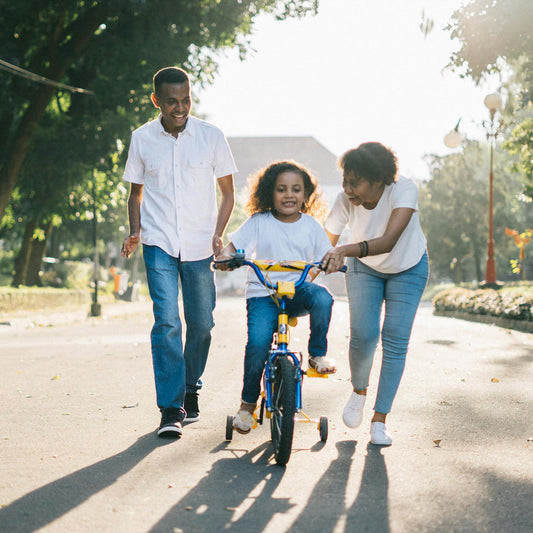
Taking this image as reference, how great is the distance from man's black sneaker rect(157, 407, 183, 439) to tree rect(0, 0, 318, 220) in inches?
543

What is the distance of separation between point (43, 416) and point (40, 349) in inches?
239

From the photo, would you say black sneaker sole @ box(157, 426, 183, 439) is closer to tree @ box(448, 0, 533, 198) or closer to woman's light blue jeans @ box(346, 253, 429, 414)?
woman's light blue jeans @ box(346, 253, 429, 414)

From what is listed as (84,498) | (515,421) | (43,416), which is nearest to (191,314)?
(43,416)

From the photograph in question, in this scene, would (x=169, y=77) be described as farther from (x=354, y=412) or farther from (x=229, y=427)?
(x=354, y=412)

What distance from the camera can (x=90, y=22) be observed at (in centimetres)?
1823

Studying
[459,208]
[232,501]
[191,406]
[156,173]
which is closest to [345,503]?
[232,501]

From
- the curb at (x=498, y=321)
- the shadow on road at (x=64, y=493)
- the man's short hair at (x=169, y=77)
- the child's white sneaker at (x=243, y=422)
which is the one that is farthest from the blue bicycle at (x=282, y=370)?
the curb at (x=498, y=321)

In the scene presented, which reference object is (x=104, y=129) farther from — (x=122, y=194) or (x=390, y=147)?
(x=390, y=147)

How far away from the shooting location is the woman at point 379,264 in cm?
474

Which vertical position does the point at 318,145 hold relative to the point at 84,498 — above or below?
above

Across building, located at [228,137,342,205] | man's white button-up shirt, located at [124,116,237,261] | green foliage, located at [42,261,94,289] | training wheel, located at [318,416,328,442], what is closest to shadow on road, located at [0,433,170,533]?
training wheel, located at [318,416,328,442]

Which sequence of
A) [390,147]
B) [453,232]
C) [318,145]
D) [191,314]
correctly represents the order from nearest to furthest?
[390,147] < [191,314] < [453,232] < [318,145]

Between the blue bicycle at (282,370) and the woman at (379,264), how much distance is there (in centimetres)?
44

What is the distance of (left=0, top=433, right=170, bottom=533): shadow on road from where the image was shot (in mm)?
3314
